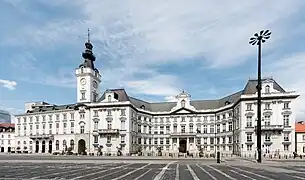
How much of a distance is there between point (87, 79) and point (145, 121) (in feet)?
78.5

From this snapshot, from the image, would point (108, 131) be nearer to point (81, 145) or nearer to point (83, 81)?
point (81, 145)

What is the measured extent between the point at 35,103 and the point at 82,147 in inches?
1333

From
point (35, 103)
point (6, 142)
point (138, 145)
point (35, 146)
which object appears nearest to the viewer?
point (138, 145)

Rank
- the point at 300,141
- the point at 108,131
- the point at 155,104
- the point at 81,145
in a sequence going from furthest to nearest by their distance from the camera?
the point at 155,104 < the point at 81,145 < the point at 300,141 < the point at 108,131

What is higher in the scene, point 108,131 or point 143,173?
point 143,173

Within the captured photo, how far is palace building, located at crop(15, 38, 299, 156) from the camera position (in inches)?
3472

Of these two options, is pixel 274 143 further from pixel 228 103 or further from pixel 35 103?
pixel 35 103

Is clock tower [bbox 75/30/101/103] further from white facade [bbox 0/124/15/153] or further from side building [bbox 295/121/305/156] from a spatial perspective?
side building [bbox 295/121/305/156]

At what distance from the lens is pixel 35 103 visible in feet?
423

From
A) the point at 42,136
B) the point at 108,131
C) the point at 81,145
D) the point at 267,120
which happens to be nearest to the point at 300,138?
the point at 267,120

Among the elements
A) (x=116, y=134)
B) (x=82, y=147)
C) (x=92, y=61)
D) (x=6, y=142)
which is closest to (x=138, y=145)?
(x=116, y=134)

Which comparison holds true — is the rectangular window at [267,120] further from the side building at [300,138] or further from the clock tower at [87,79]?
the clock tower at [87,79]

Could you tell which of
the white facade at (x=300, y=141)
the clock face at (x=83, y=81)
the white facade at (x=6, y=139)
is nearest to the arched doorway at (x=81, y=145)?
the clock face at (x=83, y=81)

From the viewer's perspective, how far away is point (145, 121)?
374 feet
